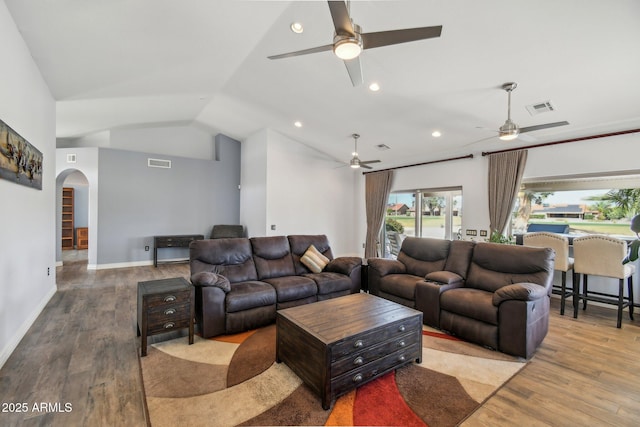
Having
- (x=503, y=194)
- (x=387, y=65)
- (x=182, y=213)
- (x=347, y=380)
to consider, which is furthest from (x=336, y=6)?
(x=182, y=213)

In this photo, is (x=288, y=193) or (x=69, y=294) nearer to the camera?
(x=69, y=294)

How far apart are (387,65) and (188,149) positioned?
6.54 meters

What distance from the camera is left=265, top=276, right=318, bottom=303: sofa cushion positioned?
11.6 feet

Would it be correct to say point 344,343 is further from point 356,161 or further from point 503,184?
point 503,184

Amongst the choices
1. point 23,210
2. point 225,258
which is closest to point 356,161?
point 225,258

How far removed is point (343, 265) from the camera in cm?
424

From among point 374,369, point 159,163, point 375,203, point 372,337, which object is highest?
point 159,163

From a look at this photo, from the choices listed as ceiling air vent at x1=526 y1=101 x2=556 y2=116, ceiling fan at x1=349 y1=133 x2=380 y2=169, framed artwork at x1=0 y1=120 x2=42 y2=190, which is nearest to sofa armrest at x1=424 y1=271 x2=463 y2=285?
ceiling air vent at x1=526 y1=101 x2=556 y2=116

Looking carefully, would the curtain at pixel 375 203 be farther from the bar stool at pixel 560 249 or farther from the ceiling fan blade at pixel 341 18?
the ceiling fan blade at pixel 341 18

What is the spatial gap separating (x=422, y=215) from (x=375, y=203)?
4.37 ft

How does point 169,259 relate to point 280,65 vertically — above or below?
below

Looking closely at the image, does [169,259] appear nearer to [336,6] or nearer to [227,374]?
[227,374]

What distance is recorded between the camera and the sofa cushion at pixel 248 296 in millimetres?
3148

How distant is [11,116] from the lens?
2.70 metres
